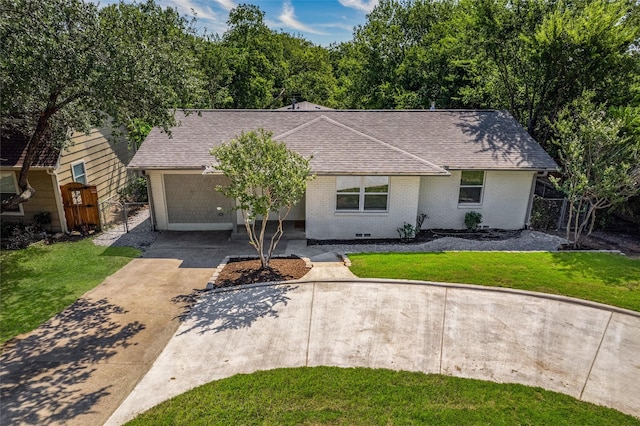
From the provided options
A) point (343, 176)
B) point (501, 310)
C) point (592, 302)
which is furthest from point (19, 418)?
point (592, 302)

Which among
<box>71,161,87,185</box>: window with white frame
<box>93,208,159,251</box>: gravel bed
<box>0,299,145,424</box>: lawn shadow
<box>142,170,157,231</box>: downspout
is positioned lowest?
<box>0,299,145,424</box>: lawn shadow

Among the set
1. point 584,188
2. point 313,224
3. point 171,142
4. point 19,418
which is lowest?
point 19,418

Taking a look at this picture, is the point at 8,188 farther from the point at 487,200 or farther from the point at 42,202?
the point at 487,200

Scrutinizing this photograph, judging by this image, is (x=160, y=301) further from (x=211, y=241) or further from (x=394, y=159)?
(x=394, y=159)

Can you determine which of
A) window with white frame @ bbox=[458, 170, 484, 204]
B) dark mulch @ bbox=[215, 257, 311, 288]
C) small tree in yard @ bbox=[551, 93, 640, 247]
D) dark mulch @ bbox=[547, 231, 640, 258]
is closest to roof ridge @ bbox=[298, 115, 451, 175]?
window with white frame @ bbox=[458, 170, 484, 204]

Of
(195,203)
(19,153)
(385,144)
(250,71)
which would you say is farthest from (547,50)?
(19,153)

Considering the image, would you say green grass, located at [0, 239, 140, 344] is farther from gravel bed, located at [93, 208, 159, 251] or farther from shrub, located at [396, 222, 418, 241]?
shrub, located at [396, 222, 418, 241]
